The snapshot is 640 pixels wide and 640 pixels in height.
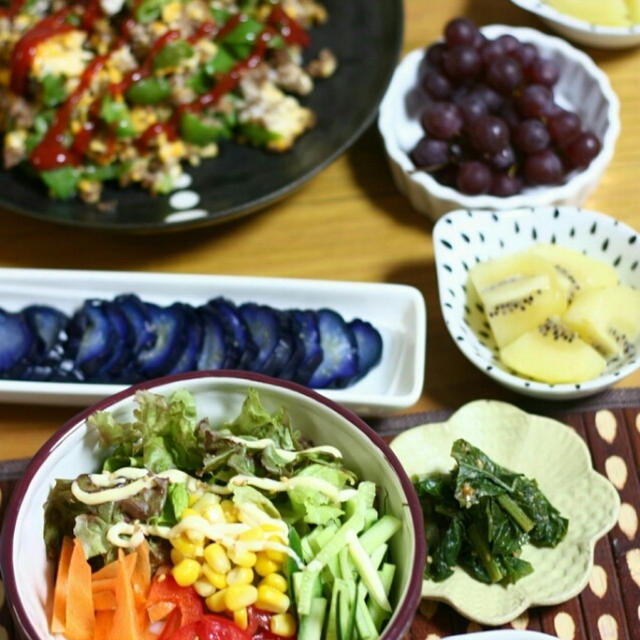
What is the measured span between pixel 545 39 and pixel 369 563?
Result: 51.2 inches

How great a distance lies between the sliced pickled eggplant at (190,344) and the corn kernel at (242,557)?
489mm

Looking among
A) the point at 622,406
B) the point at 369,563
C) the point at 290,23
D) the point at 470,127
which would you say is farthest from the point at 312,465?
the point at 290,23

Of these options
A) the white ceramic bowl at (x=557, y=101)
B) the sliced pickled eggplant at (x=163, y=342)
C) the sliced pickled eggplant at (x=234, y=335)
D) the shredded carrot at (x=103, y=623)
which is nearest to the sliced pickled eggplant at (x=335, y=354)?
the sliced pickled eggplant at (x=234, y=335)

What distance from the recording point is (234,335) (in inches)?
62.5

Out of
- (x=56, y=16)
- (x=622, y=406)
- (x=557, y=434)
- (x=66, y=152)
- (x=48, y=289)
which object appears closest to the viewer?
(x=557, y=434)

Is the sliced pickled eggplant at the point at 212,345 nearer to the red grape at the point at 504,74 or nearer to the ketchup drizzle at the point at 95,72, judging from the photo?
the ketchup drizzle at the point at 95,72

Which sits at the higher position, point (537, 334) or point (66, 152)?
point (66, 152)

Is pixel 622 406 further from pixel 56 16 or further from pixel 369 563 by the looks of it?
pixel 56 16

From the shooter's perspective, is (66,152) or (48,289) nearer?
(48,289)

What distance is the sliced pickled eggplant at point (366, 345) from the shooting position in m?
1.62

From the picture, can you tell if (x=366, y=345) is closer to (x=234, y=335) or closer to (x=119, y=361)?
(x=234, y=335)

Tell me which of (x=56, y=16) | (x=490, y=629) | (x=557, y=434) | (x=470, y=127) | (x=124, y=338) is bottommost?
(x=490, y=629)

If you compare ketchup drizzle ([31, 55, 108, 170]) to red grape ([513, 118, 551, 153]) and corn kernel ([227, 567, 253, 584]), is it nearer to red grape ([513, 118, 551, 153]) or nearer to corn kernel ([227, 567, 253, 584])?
red grape ([513, 118, 551, 153])

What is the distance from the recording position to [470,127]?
70.8 inches
